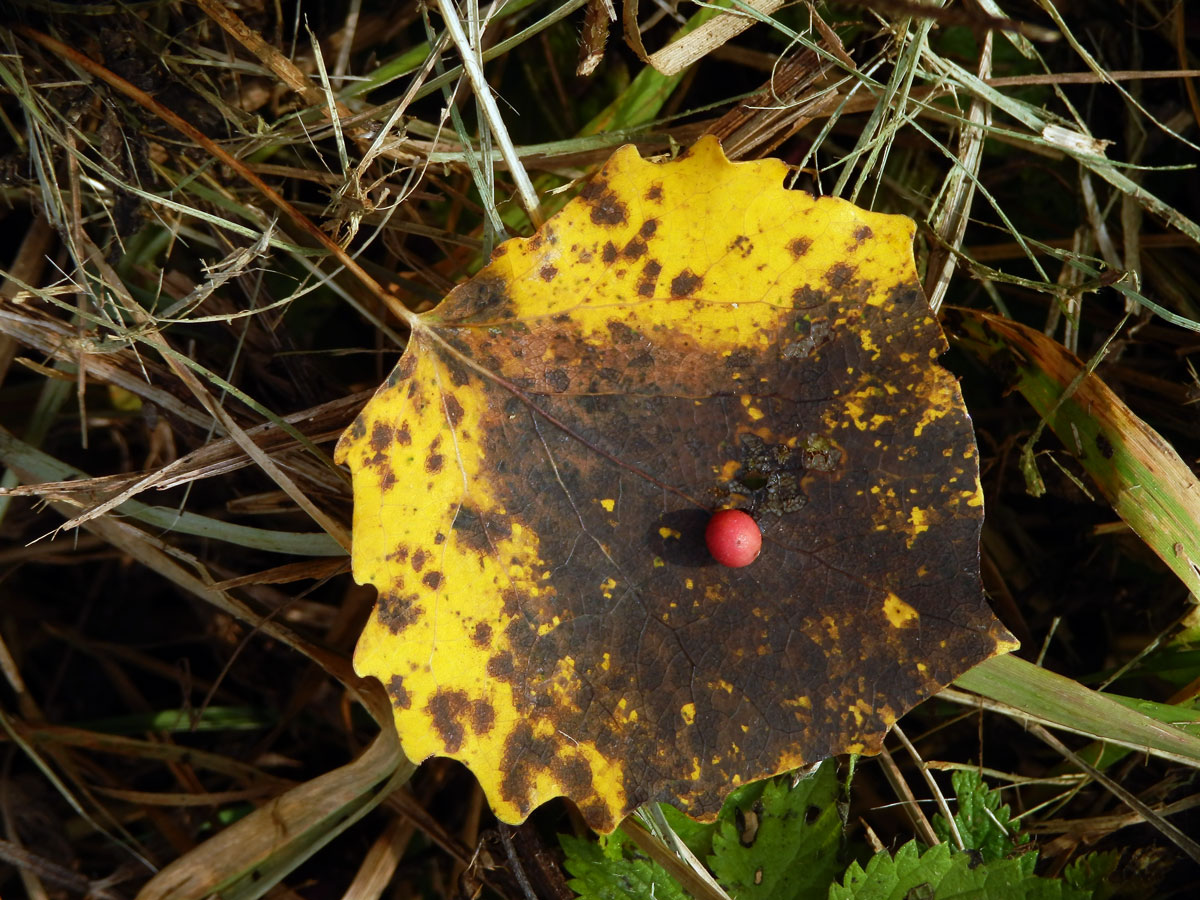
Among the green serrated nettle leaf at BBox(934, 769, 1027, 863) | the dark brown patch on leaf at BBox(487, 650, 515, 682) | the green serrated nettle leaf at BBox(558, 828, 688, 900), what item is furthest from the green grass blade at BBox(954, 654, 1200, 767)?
the dark brown patch on leaf at BBox(487, 650, 515, 682)

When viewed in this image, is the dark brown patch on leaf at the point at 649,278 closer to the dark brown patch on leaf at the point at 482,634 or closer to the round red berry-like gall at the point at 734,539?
the round red berry-like gall at the point at 734,539

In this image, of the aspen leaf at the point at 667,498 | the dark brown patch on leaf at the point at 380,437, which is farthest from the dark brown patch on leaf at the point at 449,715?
the dark brown patch on leaf at the point at 380,437

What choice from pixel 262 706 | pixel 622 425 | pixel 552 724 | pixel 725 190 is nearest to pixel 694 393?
pixel 622 425

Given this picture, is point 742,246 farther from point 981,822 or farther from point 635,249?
point 981,822

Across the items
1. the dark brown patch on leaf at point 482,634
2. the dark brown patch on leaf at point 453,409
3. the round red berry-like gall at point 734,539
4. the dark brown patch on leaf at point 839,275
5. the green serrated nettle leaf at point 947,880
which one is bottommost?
the green serrated nettle leaf at point 947,880

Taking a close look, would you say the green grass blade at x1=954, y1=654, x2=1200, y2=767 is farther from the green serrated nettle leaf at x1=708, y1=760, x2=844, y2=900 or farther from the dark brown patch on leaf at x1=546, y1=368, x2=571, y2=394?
the dark brown patch on leaf at x1=546, y1=368, x2=571, y2=394
